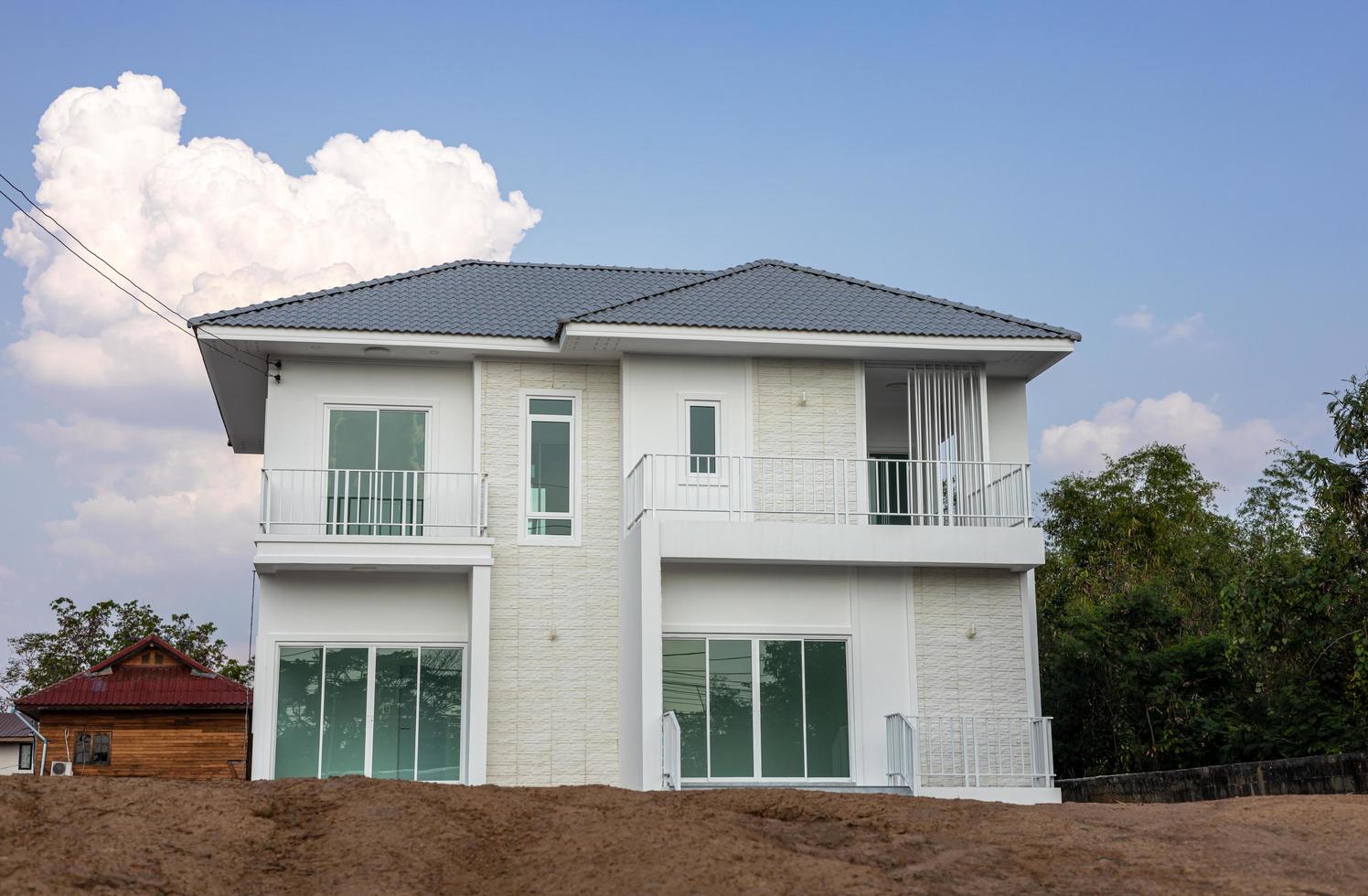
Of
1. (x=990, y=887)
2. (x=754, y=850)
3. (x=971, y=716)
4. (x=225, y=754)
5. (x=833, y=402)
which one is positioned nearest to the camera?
(x=990, y=887)

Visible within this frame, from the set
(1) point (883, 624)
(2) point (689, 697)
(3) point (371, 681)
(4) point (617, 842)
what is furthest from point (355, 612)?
(4) point (617, 842)

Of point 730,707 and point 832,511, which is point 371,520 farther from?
point 832,511

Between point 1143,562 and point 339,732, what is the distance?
22886 millimetres

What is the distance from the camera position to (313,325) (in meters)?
17.5

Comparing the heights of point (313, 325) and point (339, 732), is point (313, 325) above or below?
above

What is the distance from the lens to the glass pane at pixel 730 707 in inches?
659

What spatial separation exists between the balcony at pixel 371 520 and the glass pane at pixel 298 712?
45.7 inches

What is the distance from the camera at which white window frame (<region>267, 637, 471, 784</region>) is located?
17031 mm

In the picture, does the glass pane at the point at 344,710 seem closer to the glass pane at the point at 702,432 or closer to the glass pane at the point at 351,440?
the glass pane at the point at 351,440

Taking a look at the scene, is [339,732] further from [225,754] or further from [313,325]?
[225,754]

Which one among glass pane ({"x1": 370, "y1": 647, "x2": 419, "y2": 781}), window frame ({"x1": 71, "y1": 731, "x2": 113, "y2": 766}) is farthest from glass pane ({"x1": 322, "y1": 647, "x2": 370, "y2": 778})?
window frame ({"x1": 71, "y1": 731, "x2": 113, "y2": 766})

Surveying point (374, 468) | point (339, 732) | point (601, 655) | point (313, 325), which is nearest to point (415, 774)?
point (339, 732)

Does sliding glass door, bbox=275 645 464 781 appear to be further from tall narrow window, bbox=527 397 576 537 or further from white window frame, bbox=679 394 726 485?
white window frame, bbox=679 394 726 485

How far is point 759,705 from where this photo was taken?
1700cm
